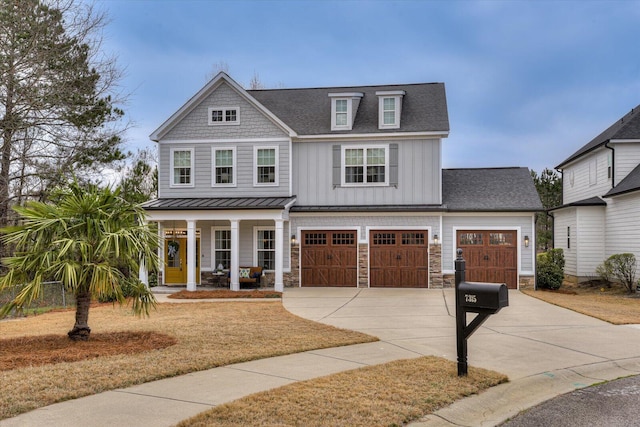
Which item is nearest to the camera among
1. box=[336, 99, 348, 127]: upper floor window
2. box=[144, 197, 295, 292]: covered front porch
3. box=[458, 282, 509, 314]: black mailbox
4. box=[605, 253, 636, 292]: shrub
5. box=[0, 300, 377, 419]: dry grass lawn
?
box=[0, 300, 377, 419]: dry grass lawn

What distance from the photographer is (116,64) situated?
745 inches

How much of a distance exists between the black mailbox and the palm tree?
5.45 meters

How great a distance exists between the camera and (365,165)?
19.7 m

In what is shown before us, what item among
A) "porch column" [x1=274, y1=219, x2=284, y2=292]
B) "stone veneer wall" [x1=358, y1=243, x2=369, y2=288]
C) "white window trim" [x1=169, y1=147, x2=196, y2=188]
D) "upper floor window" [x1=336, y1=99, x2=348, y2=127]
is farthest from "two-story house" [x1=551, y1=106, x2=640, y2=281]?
"white window trim" [x1=169, y1=147, x2=196, y2=188]

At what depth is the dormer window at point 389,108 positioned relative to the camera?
→ 65.0 feet

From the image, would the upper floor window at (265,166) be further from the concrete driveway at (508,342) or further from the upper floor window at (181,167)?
the concrete driveway at (508,342)

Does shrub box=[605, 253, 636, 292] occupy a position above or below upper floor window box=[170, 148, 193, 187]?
below

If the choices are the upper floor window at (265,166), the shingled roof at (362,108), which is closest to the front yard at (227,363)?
the upper floor window at (265,166)

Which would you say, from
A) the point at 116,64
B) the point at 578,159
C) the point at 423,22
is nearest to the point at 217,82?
the point at 116,64

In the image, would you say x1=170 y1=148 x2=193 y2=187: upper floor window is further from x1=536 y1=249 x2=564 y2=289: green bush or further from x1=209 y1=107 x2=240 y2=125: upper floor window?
x1=536 y1=249 x2=564 y2=289: green bush

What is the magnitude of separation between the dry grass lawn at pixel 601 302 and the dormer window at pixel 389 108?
27.2ft

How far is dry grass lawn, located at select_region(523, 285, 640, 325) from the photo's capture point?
1212 centimetres

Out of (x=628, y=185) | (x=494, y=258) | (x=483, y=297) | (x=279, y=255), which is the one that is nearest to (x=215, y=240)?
(x=279, y=255)

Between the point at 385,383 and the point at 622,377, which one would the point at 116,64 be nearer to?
the point at 385,383
